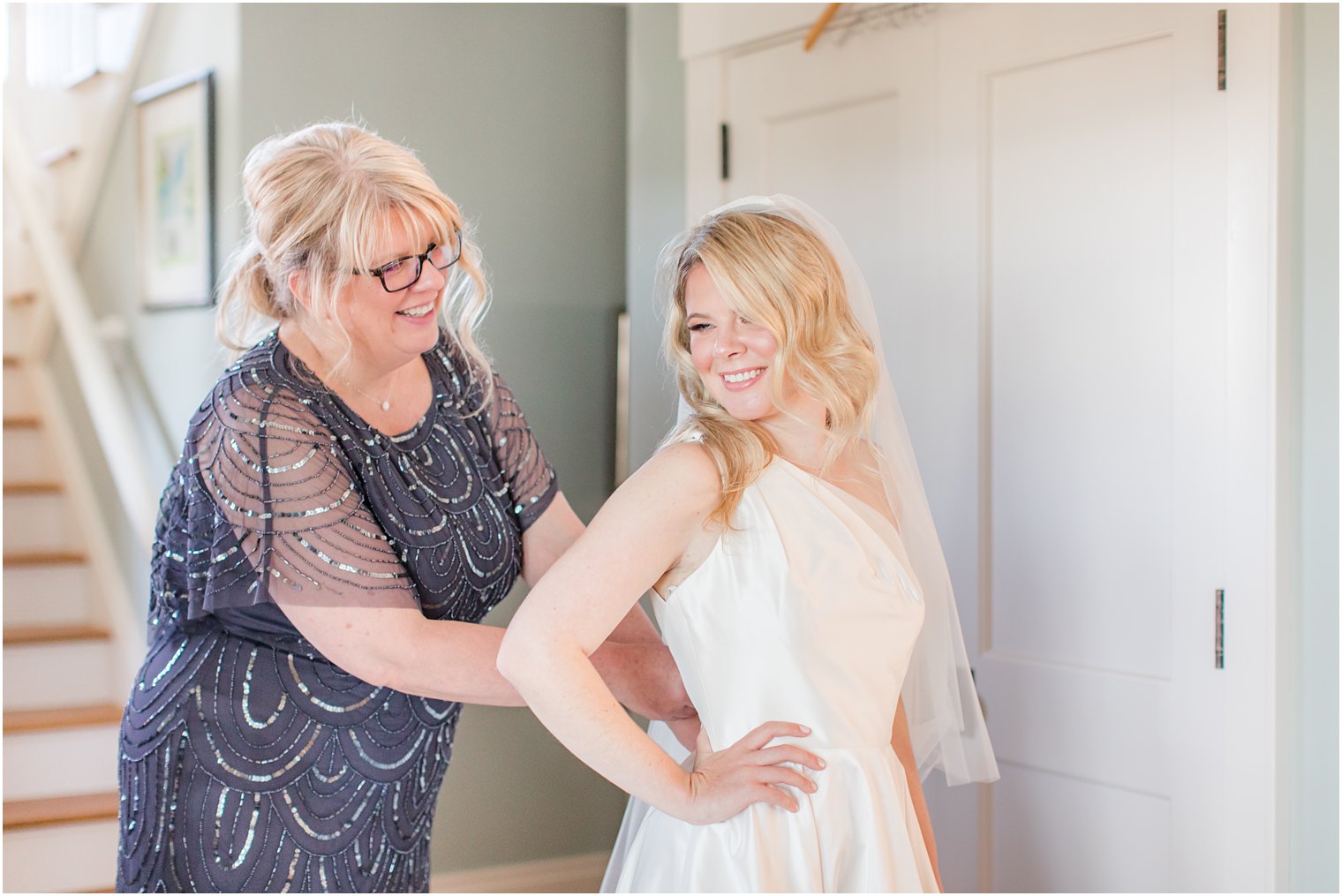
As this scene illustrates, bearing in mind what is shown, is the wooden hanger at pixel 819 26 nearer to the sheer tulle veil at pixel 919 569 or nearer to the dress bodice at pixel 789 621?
the sheer tulle veil at pixel 919 569

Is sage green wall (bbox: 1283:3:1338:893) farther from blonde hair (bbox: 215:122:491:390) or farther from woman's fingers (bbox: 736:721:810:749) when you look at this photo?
blonde hair (bbox: 215:122:491:390)

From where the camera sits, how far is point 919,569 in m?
1.71

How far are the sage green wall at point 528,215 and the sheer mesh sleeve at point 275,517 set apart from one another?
5.99 ft

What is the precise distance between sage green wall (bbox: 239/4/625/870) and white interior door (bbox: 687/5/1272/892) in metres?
1.03

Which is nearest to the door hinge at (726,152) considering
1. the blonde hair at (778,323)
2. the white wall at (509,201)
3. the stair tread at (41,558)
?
the white wall at (509,201)

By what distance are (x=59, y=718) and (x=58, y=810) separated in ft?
1.01

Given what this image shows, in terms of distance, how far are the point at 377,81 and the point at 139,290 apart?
1092 millimetres

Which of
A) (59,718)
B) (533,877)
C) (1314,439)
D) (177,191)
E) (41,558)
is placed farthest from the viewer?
(41,558)

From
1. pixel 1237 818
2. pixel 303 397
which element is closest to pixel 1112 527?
pixel 1237 818

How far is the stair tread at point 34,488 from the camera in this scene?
149 inches

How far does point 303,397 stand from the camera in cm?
153

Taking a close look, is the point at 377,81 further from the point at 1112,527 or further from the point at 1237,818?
the point at 1237,818

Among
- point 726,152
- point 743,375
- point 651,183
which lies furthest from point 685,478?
point 651,183

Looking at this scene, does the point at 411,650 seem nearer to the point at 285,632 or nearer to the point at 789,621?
the point at 285,632
